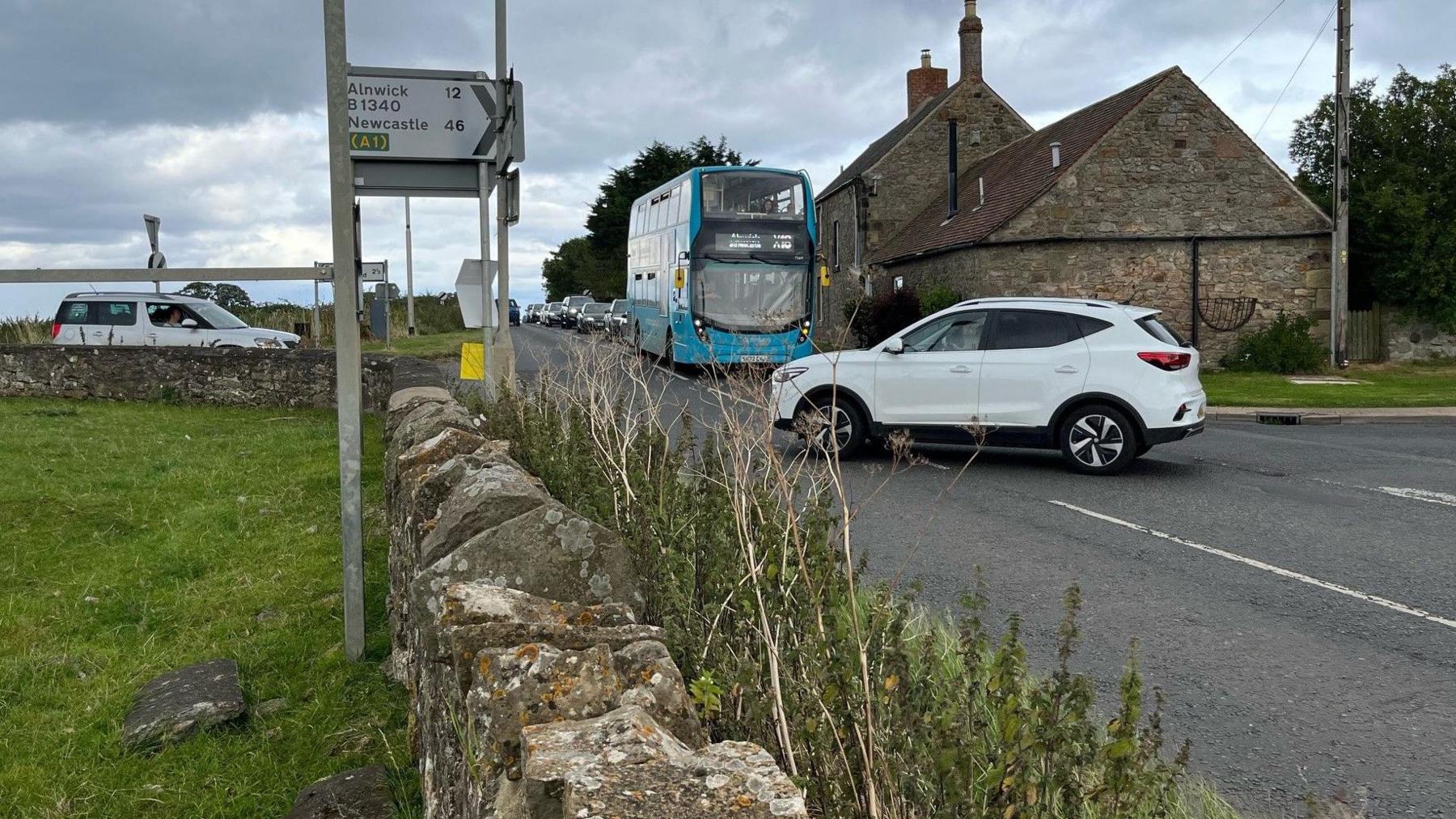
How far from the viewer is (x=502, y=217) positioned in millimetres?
13117

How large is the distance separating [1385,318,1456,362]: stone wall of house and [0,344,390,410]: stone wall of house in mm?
26139

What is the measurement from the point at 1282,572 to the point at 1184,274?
2253 centimetres

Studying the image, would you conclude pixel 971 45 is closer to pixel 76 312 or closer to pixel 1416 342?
pixel 1416 342

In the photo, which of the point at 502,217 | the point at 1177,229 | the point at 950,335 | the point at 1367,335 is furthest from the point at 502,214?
the point at 1367,335

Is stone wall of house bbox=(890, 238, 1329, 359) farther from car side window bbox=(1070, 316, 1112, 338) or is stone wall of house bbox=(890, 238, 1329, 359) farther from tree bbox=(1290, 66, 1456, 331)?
car side window bbox=(1070, 316, 1112, 338)

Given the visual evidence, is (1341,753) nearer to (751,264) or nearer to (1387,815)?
(1387,815)

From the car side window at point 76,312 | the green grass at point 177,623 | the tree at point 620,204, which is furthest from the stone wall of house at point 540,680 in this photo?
the tree at point 620,204

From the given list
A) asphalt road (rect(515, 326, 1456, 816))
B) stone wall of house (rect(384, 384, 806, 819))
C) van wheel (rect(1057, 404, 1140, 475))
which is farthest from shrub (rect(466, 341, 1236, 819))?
van wheel (rect(1057, 404, 1140, 475))

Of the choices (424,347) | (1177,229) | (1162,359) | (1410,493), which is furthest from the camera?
(424,347)

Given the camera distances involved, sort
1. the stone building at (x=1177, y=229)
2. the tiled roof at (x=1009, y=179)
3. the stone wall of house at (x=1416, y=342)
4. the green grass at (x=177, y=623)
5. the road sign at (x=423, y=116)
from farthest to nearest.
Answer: the stone wall of house at (x=1416, y=342), the tiled roof at (x=1009, y=179), the stone building at (x=1177, y=229), the road sign at (x=423, y=116), the green grass at (x=177, y=623)

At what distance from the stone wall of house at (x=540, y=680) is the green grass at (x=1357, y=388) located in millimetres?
19830

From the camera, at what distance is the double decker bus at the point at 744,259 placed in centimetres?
2398

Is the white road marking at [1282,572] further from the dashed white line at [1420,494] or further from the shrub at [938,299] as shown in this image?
the shrub at [938,299]

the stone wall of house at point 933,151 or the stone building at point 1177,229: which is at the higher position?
the stone wall of house at point 933,151
